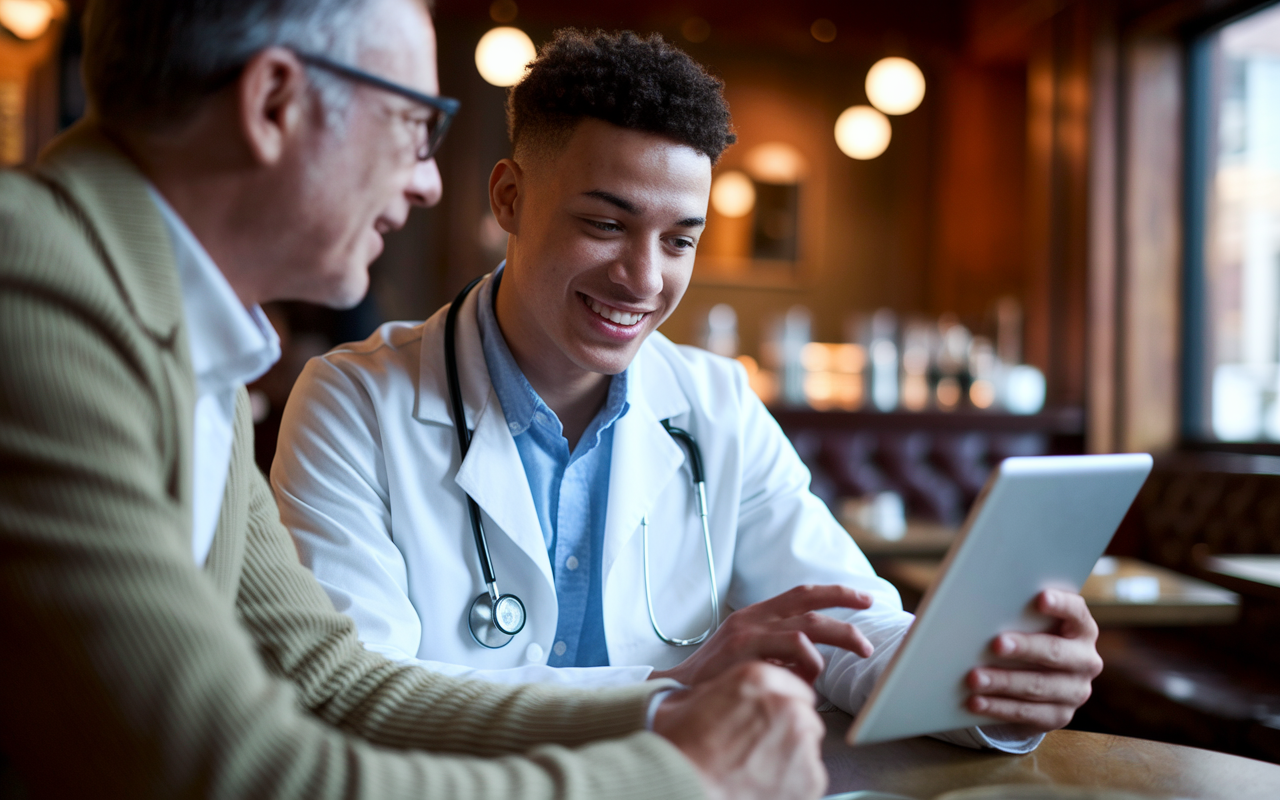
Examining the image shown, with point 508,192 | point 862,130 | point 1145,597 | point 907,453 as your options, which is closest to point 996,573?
point 508,192

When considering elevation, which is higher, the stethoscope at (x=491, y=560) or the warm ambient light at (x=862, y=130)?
the warm ambient light at (x=862, y=130)

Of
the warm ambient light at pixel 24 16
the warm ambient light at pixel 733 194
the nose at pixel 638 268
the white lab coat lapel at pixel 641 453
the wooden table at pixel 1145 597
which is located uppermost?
the warm ambient light at pixel 24 16

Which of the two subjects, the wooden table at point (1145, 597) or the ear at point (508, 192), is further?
the wooden table at point (1145, 597)

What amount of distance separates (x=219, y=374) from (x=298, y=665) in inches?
12.3

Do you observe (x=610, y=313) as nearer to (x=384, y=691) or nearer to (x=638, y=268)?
(x=638, y=268)

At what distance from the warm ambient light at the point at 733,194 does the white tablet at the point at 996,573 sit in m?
5.48

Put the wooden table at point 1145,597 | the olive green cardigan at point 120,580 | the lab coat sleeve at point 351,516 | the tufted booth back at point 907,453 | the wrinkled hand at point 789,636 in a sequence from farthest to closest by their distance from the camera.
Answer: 1. the tufted booth back at point 907,453
2. the wooden table at point 1145,597
3. the lab coat sleeve at point 351,516
4. the wrinkled hand at point 789,636
5. the olive green cardigan at point 120,580

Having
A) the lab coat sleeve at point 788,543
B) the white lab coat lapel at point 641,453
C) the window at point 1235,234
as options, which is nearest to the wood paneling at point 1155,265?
the window at point 1235,234

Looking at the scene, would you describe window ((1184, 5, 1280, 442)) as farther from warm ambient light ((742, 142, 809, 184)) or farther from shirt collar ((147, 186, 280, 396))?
shirt collar ((147, 186, 280, 396))

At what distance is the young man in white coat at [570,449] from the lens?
52.5 inches

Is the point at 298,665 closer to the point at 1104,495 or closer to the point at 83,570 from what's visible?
the point at 83,570

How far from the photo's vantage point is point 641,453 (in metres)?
1.51

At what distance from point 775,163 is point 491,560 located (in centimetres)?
538

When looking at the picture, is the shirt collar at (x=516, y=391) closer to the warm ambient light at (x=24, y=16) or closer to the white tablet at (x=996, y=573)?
the white tablet at (x=996, y=573)
